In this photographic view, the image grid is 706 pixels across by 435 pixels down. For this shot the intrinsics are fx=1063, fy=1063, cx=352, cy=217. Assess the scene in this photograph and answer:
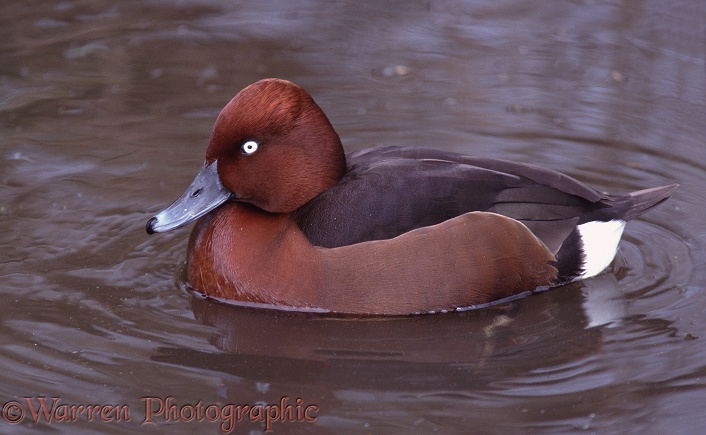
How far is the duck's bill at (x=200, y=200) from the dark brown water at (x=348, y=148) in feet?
1.28

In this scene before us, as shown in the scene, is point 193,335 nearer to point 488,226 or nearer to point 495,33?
point 488,226

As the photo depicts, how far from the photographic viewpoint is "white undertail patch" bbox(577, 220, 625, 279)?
5535mm

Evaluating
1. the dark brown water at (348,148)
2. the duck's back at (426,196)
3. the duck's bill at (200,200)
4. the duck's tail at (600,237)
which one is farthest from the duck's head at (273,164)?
the duck's tail at (600,237)

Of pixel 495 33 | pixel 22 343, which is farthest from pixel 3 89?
pixel 495 33

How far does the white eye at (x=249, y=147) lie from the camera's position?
527 cm

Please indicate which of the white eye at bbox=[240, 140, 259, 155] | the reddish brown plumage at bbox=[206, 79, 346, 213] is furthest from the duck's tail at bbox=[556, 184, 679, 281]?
the white eye at bbox=[240, 140, 259, 155]

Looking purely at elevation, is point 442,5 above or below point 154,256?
above

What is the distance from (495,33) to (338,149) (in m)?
3.73

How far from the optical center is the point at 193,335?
16.4 feet

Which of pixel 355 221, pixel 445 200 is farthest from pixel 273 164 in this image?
pixel 445 200

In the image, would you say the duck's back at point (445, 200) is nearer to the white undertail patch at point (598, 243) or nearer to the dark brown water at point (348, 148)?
the white undertail patch at point (598, 243)

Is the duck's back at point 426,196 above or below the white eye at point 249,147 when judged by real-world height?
below

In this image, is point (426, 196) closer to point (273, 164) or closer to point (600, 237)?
point (273, 164)

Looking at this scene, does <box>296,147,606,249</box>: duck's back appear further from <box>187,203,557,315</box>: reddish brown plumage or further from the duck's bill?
the duck's bill
